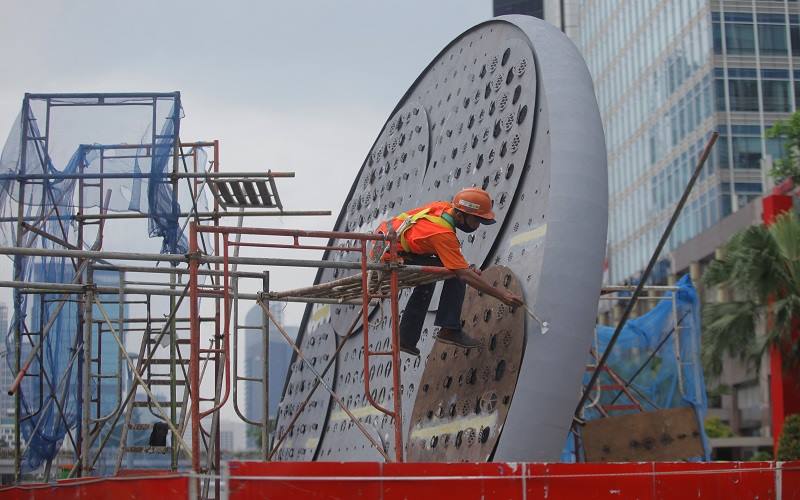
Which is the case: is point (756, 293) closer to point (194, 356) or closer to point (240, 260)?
point (240, 260)

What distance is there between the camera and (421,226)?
11.1m

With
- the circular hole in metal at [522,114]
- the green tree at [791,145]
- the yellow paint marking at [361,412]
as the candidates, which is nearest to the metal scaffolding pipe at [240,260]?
the circular hole in metal at [522,114]

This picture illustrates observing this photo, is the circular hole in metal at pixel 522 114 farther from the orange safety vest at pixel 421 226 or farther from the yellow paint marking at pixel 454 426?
the yellow paint marking at pixel 454 426

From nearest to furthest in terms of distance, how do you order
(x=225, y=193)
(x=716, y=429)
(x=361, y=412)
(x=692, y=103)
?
(x=361, y=412), (x=225, y=193), (x=716, y=429), (x=692, y=103)

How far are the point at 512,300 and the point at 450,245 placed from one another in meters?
0.74

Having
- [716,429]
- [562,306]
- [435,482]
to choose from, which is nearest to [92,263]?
[562,306]

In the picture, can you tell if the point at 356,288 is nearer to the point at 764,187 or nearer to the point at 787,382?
the point at 787,382

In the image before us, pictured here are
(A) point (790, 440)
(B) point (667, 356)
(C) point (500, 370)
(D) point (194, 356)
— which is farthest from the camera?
(A) point (790, 440)

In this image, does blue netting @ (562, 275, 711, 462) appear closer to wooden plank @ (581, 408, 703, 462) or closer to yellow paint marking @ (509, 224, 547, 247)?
wooden plank @ (581, 408, 703, 462)

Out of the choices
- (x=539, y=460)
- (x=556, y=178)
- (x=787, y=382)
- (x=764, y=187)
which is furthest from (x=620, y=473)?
(x=764, y=187)

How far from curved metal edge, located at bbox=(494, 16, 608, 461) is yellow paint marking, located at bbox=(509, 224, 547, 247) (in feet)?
0.48

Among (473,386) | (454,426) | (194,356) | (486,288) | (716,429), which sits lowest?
(716,429)

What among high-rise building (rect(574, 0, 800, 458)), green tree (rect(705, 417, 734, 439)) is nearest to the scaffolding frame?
high-rise building (rect(574, 0, 800, 458))

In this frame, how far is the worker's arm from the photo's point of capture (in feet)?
35.2
